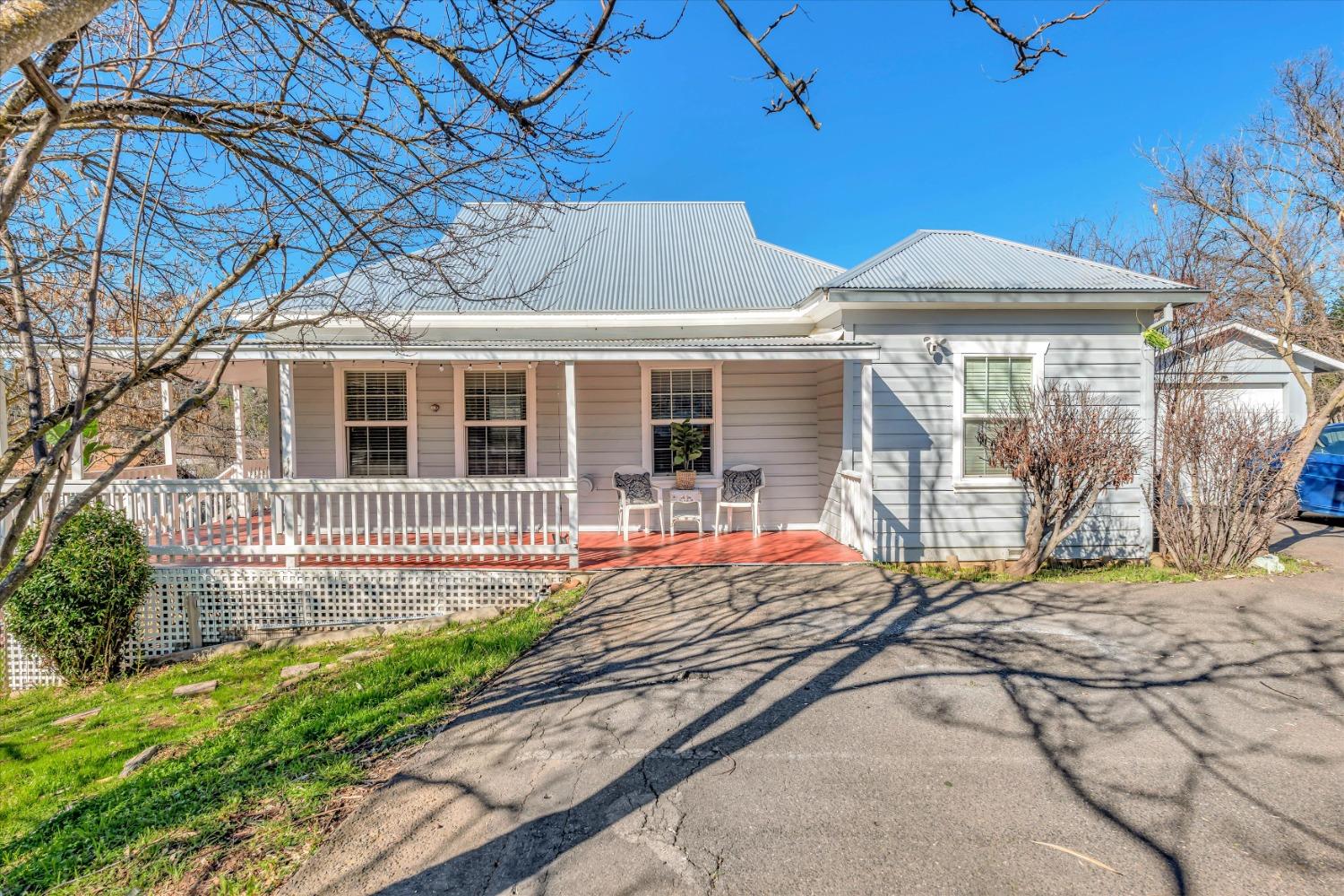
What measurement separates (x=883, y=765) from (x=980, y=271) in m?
7.01

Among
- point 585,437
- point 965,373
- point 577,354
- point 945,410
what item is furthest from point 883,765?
point 585,437

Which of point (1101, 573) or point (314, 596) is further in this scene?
point (1101, 573)

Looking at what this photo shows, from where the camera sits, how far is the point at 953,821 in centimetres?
284

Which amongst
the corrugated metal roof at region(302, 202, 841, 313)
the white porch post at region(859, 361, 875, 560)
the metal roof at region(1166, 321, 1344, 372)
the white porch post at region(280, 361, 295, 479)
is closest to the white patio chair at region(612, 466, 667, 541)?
the corrugated metal roof at region(302, 202, 841, 313)

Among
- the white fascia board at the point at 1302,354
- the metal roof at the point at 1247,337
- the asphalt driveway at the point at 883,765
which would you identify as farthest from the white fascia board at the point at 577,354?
the white fascia board at the point at 1302,354

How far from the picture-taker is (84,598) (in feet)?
20.6

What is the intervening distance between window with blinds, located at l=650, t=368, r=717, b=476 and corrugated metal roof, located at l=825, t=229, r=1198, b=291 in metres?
2.32

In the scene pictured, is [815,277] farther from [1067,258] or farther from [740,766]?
[740,766]

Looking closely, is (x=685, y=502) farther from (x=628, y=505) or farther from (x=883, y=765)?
(x=883, y=765)

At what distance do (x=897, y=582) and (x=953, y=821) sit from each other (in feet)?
14.4

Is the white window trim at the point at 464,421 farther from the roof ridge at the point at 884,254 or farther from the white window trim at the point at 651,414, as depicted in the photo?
the roof ridge at the point at 884,254

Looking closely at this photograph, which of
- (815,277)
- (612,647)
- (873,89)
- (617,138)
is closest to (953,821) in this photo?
(612,647)

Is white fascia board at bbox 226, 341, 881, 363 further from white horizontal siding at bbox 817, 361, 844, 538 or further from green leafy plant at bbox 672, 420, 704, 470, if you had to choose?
green leafy plant at bbox 672, 420, 704, 470

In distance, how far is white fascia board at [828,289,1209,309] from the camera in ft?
24.9
